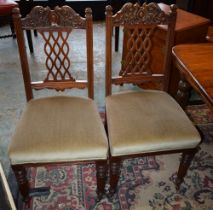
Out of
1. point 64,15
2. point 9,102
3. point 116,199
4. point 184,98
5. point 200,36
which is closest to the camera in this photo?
point 64,15

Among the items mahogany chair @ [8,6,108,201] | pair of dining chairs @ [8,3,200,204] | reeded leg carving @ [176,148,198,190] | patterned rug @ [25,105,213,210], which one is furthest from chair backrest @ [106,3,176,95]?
patterned rug @ [25,105,213,210]

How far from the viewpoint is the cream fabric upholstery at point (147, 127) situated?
1.16 metres

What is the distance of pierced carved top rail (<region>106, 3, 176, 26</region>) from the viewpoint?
4.25ft

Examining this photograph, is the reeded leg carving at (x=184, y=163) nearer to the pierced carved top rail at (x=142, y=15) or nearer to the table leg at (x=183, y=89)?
the table leg at (x=183, y=89)

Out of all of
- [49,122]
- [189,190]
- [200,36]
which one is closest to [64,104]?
[49,122]

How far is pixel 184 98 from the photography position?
62.6 inches

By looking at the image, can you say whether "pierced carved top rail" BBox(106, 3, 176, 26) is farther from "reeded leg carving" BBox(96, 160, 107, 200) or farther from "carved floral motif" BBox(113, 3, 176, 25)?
"reeded leg carving" BBox(96, 160, 107, 200)

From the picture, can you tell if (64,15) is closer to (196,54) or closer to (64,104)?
(64,104)

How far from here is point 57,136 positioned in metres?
1.15

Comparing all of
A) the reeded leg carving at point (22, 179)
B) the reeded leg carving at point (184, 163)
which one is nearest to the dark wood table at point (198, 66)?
the reeded leg carving at point (184, 163)

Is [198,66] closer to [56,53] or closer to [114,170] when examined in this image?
[114,170]

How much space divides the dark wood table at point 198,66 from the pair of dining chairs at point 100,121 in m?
0.12

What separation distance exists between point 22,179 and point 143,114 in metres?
0.67

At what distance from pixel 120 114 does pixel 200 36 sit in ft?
3.48
